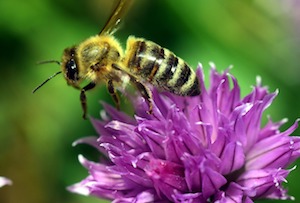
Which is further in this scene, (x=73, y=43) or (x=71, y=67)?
Result: (x=73, y=43)

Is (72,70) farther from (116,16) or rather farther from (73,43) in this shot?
(73,43)

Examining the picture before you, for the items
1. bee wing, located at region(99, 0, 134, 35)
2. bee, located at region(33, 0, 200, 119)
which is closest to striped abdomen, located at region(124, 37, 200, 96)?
bee, located at region(33, 0, 200, 119)

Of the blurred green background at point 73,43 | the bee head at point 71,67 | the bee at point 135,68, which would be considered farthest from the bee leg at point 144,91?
the blurred green background at point 73,43

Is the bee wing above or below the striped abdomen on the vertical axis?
above

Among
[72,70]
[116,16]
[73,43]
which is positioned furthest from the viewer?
[73,43]

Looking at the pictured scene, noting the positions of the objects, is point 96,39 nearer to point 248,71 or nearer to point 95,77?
point 95,77

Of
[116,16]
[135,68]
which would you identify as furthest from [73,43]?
[135,68]

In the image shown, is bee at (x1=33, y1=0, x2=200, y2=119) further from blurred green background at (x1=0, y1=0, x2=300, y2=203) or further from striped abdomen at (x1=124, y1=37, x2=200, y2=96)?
blurred green background at (x1=0, y1=0, x2=300, y2=203)
